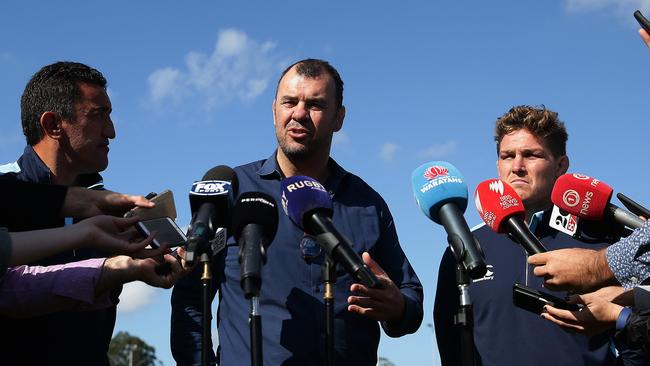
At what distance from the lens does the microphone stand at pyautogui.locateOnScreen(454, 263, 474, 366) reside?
138 inches

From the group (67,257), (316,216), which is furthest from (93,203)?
(316,216)

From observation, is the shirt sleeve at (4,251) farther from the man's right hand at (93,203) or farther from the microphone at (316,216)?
the microphone at (316,216)

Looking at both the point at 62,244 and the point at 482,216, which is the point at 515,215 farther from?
the point at 62,244

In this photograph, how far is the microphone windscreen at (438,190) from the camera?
414cm

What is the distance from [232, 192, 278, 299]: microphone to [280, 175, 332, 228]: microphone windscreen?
0.29 ft

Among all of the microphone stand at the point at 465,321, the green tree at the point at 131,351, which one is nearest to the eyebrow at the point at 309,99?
the microphone stand at the point at 465,321

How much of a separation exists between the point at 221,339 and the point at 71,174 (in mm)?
1612

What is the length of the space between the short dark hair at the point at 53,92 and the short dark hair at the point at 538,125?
3343 millimetres

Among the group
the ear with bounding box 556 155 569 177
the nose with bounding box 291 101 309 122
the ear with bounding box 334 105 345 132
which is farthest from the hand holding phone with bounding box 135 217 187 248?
the ear with bounding box 556 155 569 177

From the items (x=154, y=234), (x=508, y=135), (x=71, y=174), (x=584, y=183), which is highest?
(x=508, y=135)

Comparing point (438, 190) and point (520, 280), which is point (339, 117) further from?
point (438, 190)

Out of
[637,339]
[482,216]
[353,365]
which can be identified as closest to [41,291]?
[353,365]

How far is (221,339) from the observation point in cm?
507

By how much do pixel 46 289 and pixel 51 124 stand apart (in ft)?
5.30
